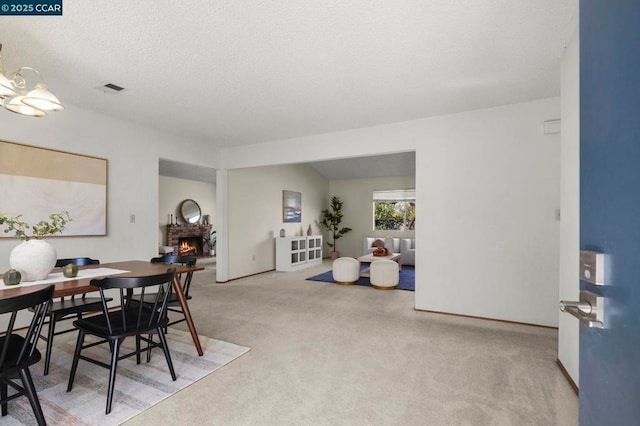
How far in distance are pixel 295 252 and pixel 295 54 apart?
5.35 meters

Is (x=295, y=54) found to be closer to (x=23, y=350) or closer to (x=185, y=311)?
(x=185, y=311)

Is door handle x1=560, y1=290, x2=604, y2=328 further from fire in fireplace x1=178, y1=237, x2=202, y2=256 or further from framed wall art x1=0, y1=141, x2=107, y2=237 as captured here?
fire in fireplace x1=178, y1=237, x2=202, y2=256

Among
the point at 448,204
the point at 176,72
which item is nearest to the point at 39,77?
the point at 176,72

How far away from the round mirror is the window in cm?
539

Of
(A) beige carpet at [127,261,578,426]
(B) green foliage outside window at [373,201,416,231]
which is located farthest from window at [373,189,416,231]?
(A) beige carpet at [127,261,578,426]

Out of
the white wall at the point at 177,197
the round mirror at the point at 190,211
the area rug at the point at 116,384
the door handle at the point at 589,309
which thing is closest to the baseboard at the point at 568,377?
the door handle at the point at 589,309

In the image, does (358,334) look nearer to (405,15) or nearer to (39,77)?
(405,15)

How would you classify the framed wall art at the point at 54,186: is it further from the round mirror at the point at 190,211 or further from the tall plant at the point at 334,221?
the tall plant at the point at 334,221

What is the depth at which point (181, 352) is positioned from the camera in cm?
264

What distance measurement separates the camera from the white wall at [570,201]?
2.15m

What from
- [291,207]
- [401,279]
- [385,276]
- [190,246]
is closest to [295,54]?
[385,276]

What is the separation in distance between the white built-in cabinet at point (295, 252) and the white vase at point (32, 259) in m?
5.12

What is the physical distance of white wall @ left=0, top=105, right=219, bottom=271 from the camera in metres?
3.33

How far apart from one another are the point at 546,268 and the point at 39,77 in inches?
212
